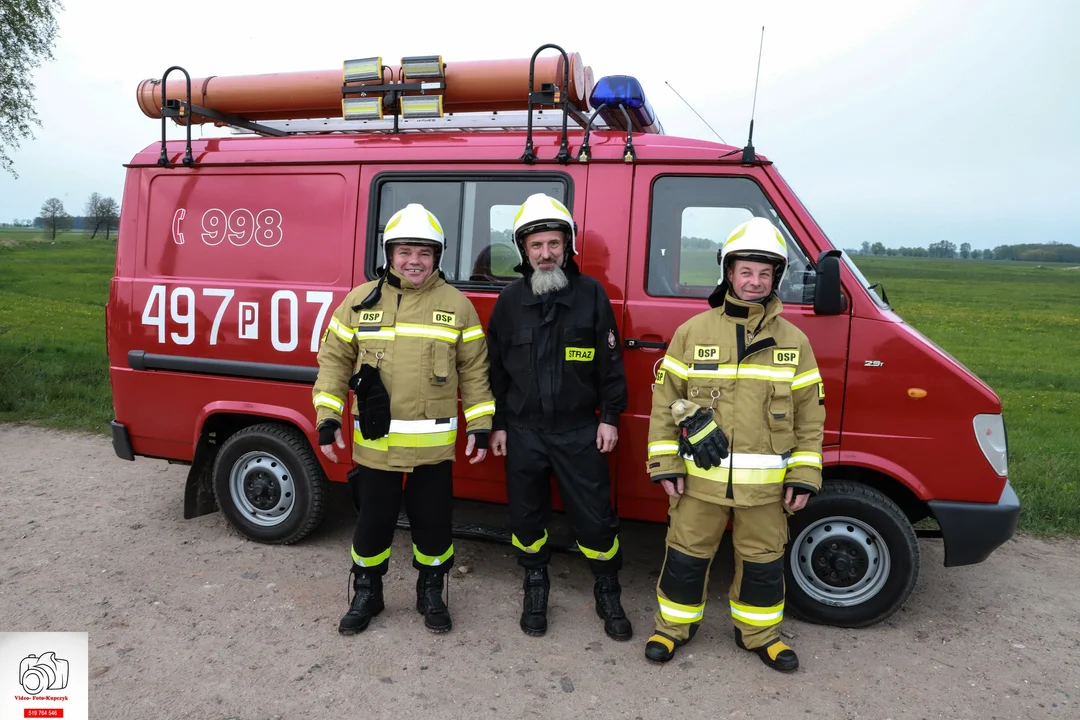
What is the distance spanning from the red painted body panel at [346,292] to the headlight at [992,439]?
4 centimetres

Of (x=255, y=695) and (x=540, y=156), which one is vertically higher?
(x=540, y=156)

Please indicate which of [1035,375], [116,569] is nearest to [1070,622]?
[116,569]

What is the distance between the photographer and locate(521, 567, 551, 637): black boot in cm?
351

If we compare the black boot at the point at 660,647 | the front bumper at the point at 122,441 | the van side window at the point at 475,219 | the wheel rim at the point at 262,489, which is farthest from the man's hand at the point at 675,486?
the front bumper at the point at 122,441

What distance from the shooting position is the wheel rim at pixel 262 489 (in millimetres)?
4395

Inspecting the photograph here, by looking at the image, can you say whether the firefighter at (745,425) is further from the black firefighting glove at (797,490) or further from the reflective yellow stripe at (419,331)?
the reflective yellow stripe at (419,331)

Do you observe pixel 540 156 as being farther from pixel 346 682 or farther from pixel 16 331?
pixel 16 331

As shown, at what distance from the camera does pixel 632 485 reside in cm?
377

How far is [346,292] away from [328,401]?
90cm

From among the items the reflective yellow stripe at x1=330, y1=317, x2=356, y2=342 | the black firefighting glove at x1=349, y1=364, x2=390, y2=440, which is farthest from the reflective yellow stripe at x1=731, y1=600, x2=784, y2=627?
the reflective yellow stripe at x1=330, y1=317, x2=356, y2=342

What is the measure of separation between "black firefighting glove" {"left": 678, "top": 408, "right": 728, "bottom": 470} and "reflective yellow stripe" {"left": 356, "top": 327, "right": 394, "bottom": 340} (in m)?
1.40

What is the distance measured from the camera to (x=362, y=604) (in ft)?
11.6

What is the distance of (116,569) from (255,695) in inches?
68.0

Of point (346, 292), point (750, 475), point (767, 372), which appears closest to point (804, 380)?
point (767, 372)
